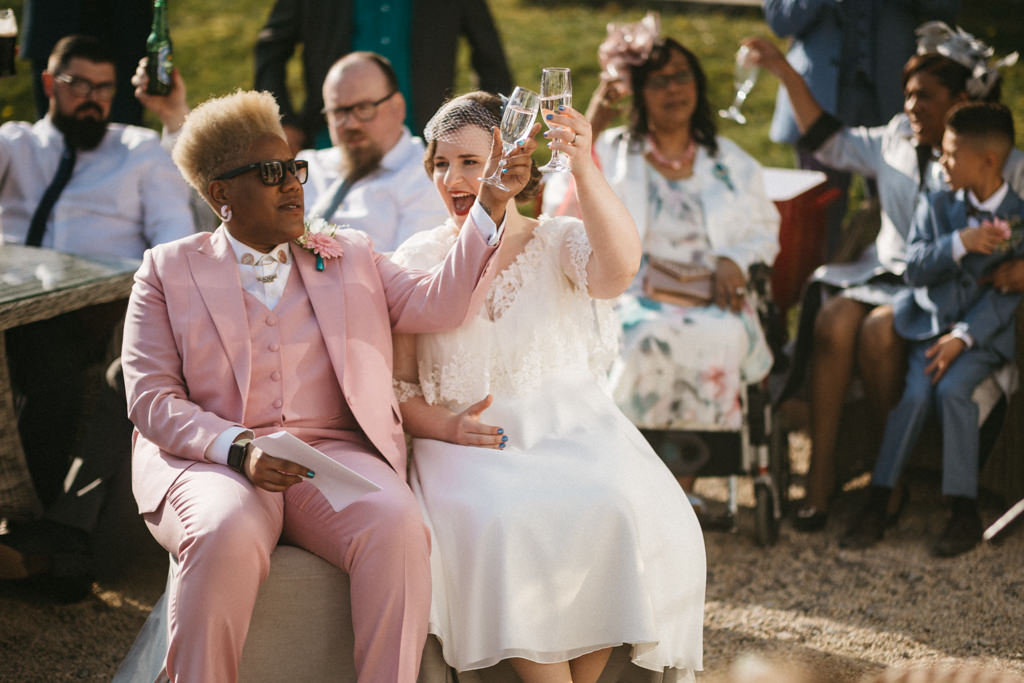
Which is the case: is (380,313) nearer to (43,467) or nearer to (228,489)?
(228,489)

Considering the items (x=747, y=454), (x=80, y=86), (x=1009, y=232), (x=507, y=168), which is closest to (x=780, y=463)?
(x=747, y=454)

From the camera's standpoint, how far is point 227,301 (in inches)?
120

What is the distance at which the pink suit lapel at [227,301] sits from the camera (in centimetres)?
302

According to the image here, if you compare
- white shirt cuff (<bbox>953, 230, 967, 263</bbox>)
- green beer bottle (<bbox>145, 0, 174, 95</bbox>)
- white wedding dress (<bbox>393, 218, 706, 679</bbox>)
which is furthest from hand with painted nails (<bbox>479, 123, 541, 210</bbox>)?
white shirt cuff (<bbox>953, 230, 967, 263</bbox>)

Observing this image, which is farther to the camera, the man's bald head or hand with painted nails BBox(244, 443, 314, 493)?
the man's bald head

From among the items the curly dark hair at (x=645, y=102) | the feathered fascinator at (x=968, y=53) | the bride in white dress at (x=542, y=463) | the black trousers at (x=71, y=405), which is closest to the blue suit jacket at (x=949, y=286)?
the feathered fascinator at (x=968, y=53)


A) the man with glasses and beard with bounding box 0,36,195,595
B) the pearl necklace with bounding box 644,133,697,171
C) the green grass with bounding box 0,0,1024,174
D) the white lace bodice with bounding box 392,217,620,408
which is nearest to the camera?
the white lace bodice with bounding box 392,217,620,408

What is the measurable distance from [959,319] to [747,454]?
41.4 inches

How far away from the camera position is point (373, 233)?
15.3 ft

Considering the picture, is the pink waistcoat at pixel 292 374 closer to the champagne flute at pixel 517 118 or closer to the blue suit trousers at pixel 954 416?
the champagne flute at pixel 517 118

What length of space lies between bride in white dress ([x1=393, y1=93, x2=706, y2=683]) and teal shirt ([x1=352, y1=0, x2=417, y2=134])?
2587 mm

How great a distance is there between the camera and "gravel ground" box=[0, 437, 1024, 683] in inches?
145

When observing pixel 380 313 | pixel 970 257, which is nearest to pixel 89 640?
pixel 380 313

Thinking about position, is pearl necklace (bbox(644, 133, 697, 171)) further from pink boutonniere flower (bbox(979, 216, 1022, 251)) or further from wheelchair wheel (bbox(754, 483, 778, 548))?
wheelchair wheel (bbox(754, 483, 778, 548))
